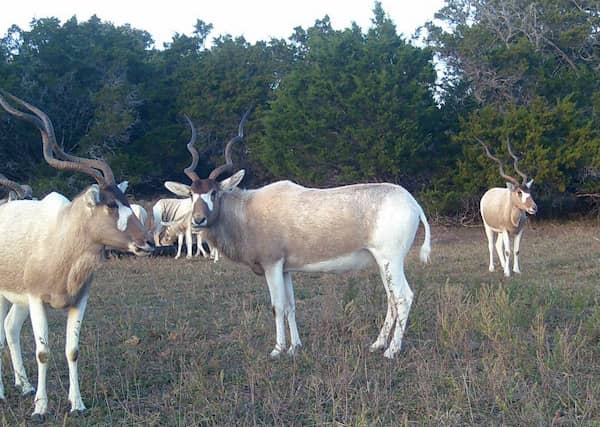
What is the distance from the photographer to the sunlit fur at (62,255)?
4957 mm

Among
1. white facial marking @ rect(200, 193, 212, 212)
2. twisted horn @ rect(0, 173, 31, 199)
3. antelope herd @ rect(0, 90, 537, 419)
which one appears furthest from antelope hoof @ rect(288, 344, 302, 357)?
twisted horn @ rect(0, 173, 31, 199)

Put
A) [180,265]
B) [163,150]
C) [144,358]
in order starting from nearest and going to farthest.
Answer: [144,358] < [180,265] < [163,150]

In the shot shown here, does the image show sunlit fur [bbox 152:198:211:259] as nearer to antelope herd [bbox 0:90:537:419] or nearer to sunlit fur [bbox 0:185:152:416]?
antelope herd [bbox 0:90:537:419]

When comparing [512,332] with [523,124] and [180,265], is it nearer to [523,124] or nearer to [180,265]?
[180,265]

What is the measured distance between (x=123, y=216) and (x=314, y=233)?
2310 millimetres

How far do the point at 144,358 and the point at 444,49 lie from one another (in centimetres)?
2045

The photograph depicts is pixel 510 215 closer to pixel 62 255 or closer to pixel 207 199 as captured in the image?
pixel 207 199

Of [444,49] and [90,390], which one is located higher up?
[444,49]

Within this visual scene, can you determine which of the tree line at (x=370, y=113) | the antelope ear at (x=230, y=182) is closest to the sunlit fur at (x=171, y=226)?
the tree line at (x=370, y=113)

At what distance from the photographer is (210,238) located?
23.6ft

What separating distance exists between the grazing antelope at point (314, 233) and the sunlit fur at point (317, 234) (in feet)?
0.03

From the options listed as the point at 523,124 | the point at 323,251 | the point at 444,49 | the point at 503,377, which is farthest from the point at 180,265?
the point at 444,49

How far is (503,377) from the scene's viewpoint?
16.0 feet

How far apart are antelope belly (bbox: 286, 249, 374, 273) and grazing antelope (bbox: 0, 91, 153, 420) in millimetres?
2173
